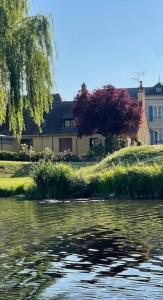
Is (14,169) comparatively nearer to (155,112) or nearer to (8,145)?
(8,145)

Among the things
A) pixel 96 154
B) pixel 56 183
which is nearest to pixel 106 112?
pixel 96 154

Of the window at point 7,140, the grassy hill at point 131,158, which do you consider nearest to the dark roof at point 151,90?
the window at point 7,140

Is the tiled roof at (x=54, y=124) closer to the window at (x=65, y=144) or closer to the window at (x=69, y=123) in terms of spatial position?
the window at (x=69, y=123)

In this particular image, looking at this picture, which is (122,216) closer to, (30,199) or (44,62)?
(44,62)

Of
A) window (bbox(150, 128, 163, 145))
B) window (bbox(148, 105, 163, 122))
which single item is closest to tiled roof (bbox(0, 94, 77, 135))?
window (bbox(150, 128, 163, 145))

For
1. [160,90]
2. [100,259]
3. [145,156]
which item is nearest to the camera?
[100,259]

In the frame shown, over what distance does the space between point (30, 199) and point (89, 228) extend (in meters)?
14.1

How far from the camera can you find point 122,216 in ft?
68.9

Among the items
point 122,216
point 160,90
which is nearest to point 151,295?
point 122,216

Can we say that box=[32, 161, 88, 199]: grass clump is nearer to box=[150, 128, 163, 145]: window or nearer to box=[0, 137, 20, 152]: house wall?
box=[0, 137, 20, 152]: house wall

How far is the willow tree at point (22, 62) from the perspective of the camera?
85.3ft

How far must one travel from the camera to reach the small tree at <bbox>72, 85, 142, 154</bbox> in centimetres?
5794

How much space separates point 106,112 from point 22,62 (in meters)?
31.6

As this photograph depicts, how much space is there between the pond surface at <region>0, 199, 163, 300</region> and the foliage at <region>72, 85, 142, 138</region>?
3542cm
